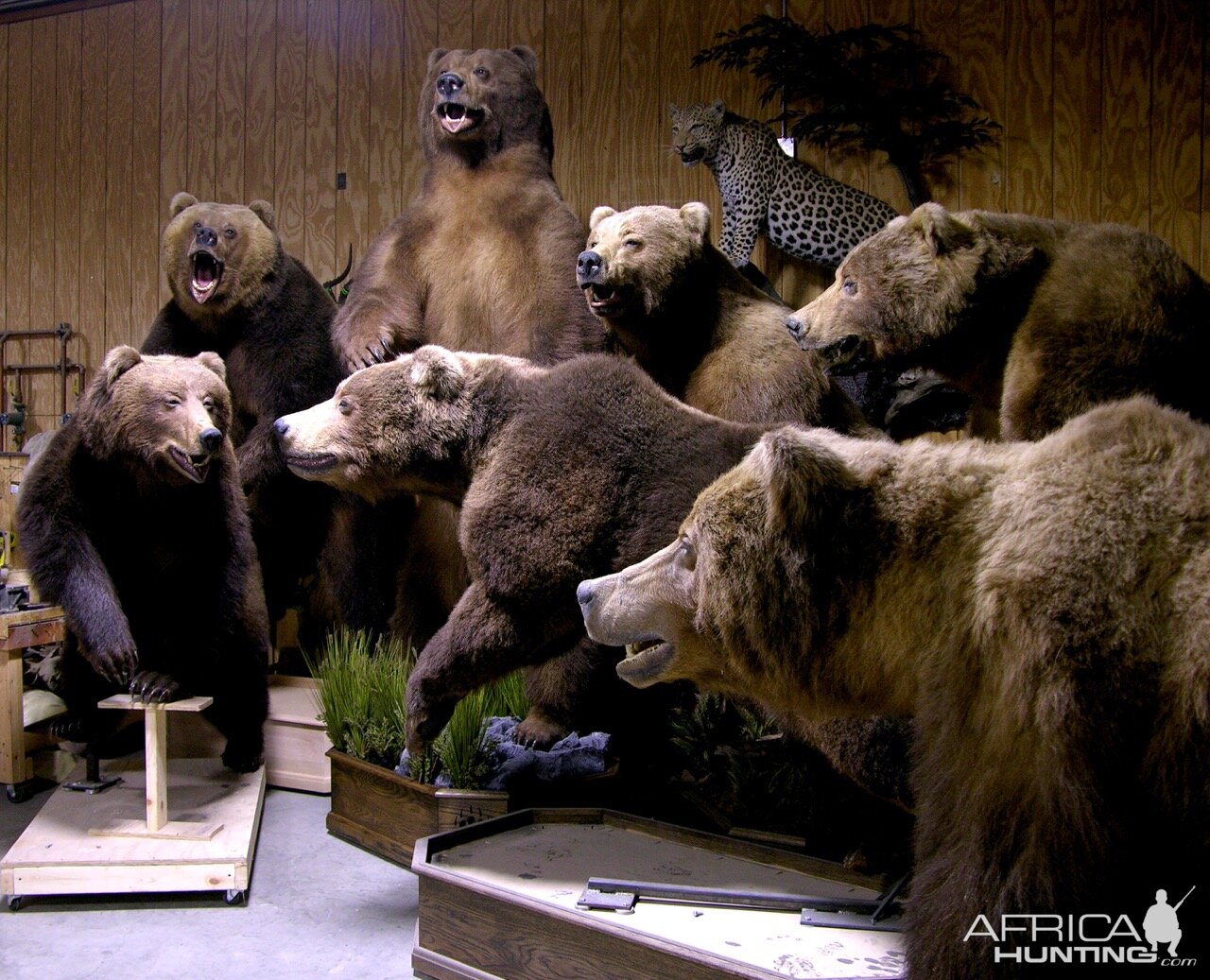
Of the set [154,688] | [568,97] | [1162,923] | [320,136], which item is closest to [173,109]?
[320,136]

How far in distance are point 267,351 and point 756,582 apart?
2851 mm

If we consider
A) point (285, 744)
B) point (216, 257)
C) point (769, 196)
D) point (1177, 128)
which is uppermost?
point (1177, 128)

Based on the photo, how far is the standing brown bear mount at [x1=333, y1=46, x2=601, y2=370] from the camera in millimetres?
3453

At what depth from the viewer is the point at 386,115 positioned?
5.38 m

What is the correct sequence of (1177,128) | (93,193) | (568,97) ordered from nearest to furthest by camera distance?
(1177,128) → (568,97) → (93,193)

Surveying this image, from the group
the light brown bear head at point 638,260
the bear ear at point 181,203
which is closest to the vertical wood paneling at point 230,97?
the bear ear at point 181,203

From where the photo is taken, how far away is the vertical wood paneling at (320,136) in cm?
545

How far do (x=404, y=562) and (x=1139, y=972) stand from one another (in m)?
Answer: 2.84

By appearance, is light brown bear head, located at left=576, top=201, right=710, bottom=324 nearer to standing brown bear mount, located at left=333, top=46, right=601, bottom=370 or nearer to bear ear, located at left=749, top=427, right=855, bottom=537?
standing brown bear mount, located at left=333, top=46, right=601, bottom=370

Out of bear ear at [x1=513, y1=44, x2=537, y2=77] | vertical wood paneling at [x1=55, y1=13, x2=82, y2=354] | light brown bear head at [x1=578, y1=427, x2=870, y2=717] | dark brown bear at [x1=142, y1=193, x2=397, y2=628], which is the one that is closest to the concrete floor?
dark brown bear at [x1=142, y1=193, x2=397, y2=628]

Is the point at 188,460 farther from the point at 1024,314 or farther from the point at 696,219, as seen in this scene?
the point at 1024,314

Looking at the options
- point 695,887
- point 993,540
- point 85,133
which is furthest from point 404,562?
point 85,133

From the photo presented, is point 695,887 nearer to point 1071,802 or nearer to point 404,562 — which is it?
point 1071,802

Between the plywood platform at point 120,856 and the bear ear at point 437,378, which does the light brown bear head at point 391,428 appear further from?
the plywood platform at point 120,856
